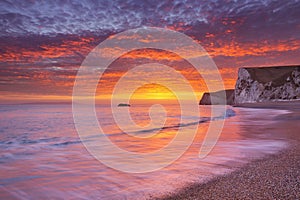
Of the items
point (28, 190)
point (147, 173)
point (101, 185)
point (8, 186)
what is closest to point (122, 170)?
point (147, 173)

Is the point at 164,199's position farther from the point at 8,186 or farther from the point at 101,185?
the point at 8,186

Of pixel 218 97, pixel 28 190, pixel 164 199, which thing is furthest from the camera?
pixel 218 97

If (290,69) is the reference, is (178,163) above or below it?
below

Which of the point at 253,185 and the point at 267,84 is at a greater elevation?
the point at 267,84

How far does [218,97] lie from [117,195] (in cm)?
14858

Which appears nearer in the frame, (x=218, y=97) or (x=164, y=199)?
(x=164, y=199)

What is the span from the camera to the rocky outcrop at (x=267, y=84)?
68.4 m

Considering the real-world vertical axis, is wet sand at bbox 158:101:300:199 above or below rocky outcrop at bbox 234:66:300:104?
below

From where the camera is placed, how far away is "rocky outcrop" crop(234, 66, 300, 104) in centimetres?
6844

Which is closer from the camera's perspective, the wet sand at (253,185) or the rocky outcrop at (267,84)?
the wet sand at (253,185)

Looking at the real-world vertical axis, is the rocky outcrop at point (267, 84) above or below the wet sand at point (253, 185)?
above

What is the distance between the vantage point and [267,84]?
7238 centimetres

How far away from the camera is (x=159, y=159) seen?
292 inches

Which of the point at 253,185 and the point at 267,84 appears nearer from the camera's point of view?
the point at 253,185
